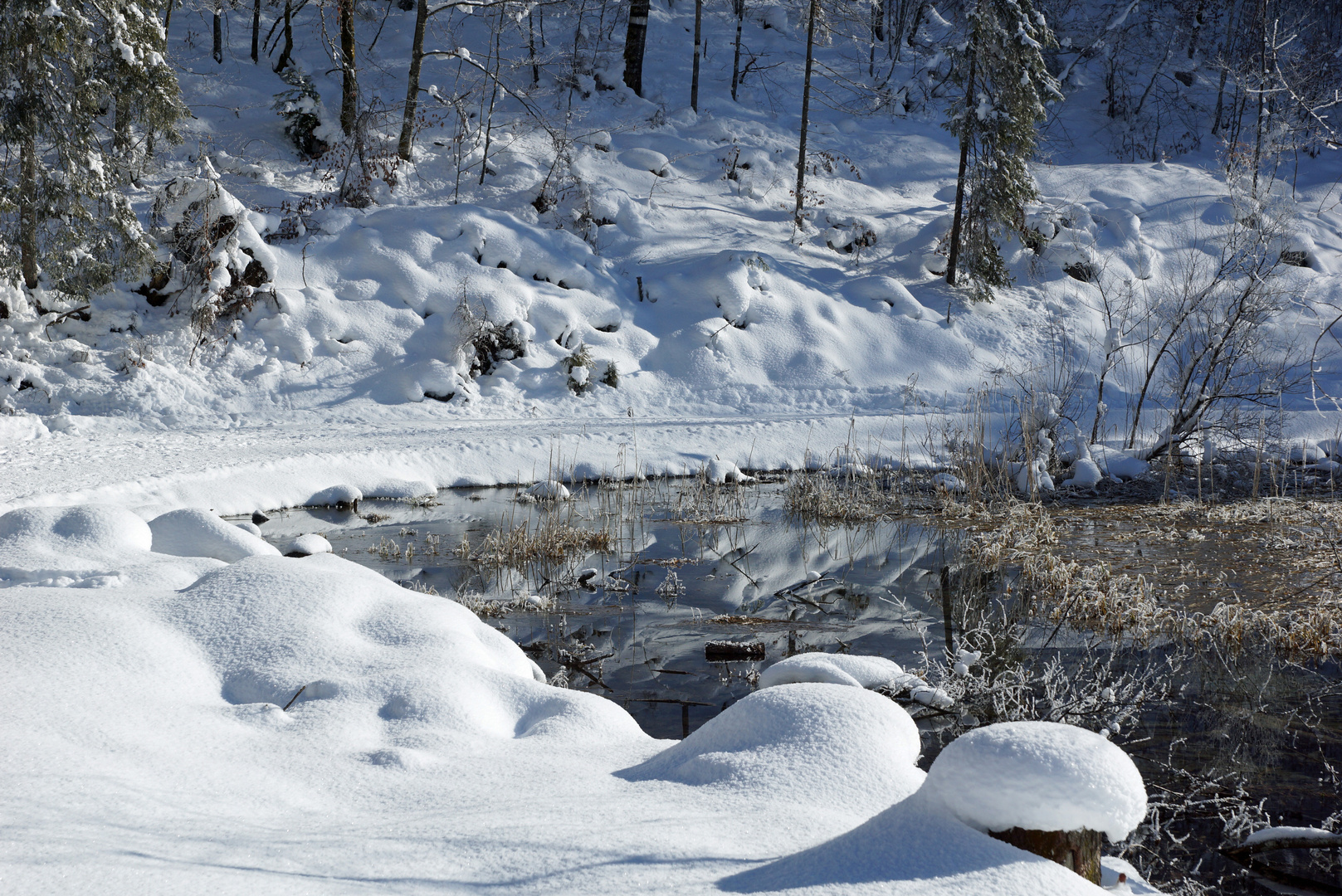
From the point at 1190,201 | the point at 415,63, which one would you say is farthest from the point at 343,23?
the point at 1190,201

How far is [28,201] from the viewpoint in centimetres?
1166

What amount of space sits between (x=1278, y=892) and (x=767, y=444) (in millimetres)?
9685

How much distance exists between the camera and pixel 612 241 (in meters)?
17.6

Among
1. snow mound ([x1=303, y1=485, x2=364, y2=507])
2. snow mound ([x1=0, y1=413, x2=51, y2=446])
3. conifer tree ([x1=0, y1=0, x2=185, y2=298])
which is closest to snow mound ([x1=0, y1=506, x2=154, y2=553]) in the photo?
snow mound ([x1=303, y1=485, x2=364, y2=507])

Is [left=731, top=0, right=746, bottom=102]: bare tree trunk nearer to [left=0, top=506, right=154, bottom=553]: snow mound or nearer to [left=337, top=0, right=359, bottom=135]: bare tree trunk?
[left=337, top=0, right=359, bottom=135]: bare tree trunk

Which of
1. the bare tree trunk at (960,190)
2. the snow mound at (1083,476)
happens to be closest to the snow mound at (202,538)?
the snow mound at (1083,476)

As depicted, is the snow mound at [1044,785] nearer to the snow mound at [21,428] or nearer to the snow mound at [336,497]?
the snow mound at [336,497]

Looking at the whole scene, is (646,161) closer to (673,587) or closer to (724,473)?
(724,473)

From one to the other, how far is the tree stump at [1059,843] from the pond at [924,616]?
4.57 ft

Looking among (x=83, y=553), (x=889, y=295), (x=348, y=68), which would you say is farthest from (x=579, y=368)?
(x=83, y=553)

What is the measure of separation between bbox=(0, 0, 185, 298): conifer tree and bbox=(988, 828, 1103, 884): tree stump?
1291 centimetres

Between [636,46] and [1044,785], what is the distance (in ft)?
70.8

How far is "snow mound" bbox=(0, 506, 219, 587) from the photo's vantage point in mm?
4754

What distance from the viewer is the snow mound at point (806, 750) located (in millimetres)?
3029
